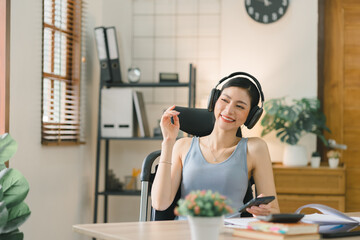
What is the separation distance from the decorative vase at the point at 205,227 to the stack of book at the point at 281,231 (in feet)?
0.77

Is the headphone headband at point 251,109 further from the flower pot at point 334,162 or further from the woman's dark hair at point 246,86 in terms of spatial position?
the flower pot at point 334,162

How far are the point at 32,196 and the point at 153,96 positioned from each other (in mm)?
1540

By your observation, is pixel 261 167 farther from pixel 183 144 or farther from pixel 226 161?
pixel 183 144

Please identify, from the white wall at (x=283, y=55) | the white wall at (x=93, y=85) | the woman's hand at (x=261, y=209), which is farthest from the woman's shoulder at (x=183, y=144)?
the white wall at (x=283, y=55)

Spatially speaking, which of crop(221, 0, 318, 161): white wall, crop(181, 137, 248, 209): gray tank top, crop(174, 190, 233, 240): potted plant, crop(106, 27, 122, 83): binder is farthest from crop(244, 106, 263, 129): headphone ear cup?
crop(221, 0, 318, 161): white wall

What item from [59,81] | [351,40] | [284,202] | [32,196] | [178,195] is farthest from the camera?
[351,40]

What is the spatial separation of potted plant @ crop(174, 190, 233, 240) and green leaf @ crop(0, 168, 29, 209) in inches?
56.3

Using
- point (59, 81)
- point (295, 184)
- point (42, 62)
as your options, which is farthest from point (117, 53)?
Result: point (295, 184)

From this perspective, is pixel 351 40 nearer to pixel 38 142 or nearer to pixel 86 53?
pixel 86 53

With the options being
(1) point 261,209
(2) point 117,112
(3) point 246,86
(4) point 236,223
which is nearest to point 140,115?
(2) point 117,112

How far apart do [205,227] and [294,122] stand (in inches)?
114

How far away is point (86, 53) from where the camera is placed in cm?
377

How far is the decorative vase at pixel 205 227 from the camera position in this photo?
41.8 inches

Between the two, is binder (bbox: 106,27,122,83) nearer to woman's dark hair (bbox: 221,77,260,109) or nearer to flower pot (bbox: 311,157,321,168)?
flower pot (bbox: 311,157,321,168)
